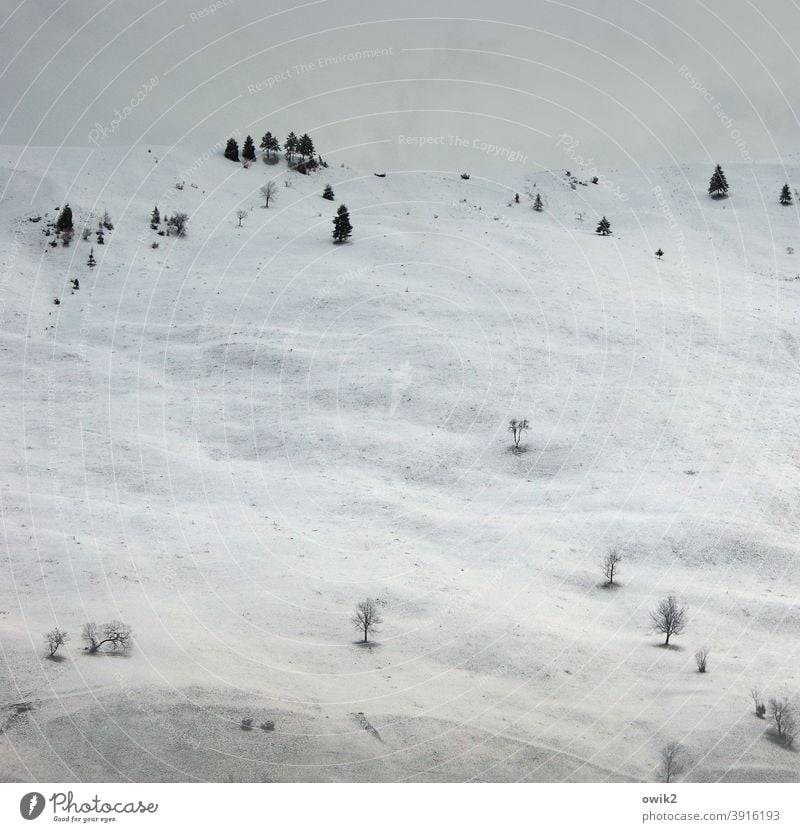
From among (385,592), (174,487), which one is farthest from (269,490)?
(385,592)

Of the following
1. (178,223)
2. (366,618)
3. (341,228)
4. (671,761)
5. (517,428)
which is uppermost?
(178,223)

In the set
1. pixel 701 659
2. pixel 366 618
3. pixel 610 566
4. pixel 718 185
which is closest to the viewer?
pixel 701 659

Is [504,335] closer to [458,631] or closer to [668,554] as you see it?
[668,554]

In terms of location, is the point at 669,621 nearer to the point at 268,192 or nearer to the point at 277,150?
the point at 268,192

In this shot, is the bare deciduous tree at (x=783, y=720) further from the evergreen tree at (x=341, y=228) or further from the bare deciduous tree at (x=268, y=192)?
the bare deciduous tree at (x=268, y=192)

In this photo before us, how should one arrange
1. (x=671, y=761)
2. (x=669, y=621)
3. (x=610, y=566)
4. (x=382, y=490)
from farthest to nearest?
(x=382, y=490), (x=610, y=566), (x=669, y=621), (x=671, y=761)

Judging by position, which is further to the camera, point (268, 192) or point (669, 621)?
point (268, 192)

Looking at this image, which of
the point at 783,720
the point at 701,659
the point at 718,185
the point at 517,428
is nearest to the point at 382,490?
the point at 517,428
